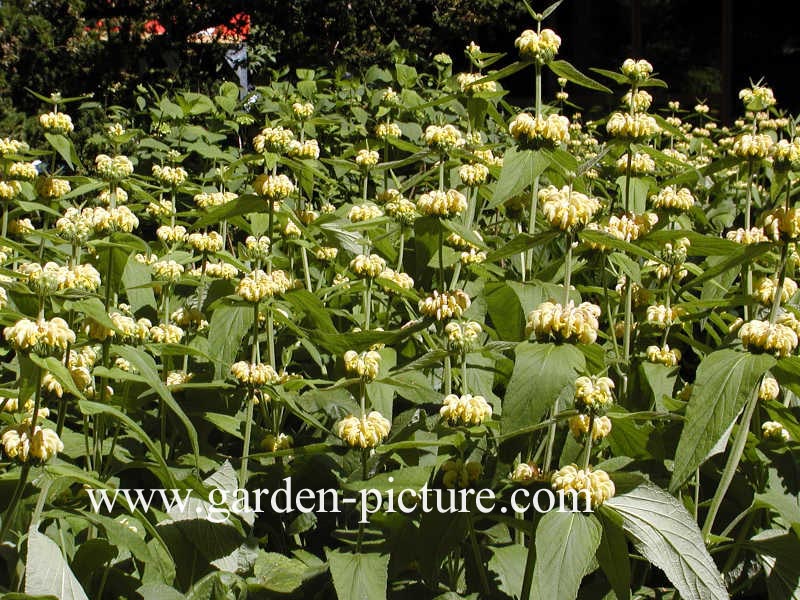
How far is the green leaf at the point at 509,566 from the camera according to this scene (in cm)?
202

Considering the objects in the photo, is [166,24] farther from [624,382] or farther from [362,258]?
[624,382]

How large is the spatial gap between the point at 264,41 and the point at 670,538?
6.94m

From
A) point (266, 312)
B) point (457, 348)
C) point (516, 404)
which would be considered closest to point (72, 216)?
point (266, 312)

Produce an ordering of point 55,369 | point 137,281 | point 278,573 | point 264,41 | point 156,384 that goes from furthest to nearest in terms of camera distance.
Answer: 1. point 264,41
2. point 137,281
3. point 278,573
4. point 156,384
5. point 55,369

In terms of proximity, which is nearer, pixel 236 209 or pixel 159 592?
pixel 159 592

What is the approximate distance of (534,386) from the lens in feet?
5.52

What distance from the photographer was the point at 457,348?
82.4 inches

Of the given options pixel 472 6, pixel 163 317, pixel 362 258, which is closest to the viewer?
pixel 362 258

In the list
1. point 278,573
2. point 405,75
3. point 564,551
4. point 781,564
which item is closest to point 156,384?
point 278,573

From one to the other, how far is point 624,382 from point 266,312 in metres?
0.98

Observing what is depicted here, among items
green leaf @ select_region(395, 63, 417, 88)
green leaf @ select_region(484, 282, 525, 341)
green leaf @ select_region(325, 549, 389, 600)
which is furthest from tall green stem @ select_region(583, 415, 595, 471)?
green leaf @ select_region(395, 63, 417, 88)

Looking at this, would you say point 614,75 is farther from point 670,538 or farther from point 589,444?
point 670,538

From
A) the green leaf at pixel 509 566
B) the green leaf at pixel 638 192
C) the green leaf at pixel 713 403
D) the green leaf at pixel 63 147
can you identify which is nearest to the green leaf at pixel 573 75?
the green leaf at pixel 638 192

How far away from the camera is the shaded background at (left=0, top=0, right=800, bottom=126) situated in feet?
21.7
